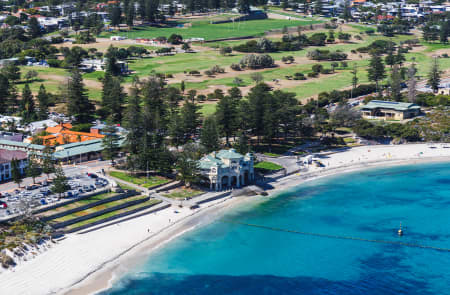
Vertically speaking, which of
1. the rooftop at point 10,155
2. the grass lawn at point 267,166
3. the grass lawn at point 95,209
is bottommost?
the grass lawn at point 267,166

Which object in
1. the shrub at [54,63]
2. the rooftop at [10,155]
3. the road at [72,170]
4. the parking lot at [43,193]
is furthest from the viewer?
the shrub at [54,63]

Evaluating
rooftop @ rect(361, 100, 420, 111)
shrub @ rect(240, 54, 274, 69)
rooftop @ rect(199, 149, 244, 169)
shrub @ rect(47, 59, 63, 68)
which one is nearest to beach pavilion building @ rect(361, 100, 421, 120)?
rooftop @ rect(361, 100, 420, 111)

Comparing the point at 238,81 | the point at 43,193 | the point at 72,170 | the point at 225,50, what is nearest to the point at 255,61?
the point at 225,50

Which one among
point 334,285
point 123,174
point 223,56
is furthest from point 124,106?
point 334,285

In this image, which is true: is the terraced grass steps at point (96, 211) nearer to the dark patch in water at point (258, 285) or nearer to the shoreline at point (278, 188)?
the shoreline at point (278, 188)

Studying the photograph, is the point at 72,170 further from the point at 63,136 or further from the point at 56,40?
the point at 56,40

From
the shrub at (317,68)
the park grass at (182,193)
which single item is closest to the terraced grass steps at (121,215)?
the park grass at (182,193)
